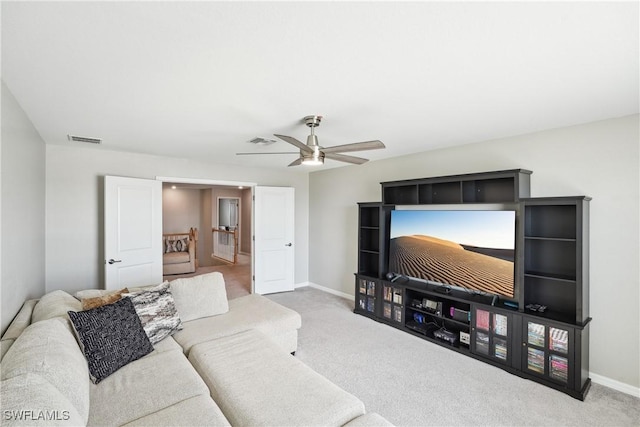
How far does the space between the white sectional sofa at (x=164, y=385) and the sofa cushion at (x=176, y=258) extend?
4.68 m

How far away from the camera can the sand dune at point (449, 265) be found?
10.4 feet

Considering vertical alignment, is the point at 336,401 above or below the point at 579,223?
below

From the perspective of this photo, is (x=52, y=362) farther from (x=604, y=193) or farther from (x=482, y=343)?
(x=604, y=193)

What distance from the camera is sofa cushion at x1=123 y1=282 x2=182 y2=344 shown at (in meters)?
2.43

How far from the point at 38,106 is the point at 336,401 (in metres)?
3.13

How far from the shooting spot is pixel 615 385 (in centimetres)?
265

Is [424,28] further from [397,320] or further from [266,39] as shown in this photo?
[397,320]

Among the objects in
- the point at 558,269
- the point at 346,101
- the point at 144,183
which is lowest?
the point at 558,269

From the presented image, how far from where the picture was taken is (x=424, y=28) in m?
1.42

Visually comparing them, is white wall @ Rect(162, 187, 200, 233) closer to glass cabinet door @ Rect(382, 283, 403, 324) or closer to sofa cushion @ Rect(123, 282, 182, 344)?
sofa cushion @ Rect(123, 282, 182, 344)

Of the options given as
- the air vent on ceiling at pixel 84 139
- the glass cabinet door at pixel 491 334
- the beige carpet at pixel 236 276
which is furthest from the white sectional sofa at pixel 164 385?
the beige carpet at pixel 236 276

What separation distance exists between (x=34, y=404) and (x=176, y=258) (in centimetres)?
645

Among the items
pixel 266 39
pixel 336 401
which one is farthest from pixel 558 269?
pixel 266 39

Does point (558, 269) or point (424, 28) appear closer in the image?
point (424, 28)
